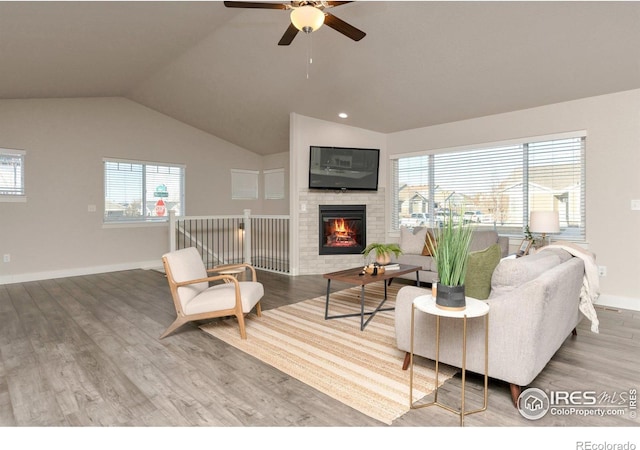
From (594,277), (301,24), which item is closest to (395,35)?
(301,24)

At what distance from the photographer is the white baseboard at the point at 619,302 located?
422cm

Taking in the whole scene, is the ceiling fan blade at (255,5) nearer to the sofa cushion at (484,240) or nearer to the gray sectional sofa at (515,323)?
the gray sectional sofa at (515,323)

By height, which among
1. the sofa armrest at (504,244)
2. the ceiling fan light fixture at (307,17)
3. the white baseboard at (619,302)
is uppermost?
the ceiling fan light fixture at (307,17)

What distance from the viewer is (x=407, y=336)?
8.33ft

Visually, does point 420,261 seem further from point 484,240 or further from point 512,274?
point 512,274

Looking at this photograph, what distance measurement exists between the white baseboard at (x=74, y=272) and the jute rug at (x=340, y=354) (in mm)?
4109

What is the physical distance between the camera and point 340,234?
651 cm

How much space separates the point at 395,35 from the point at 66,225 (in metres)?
6.09

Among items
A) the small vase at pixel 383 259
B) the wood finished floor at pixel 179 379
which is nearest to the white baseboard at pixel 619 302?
the wood finished floor at pixel 179 379

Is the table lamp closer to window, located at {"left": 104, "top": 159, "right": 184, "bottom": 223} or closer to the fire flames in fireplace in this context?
the fire flames in fireplace

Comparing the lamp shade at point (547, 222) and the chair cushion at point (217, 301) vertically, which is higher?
the lamp shade at point (547, 222)

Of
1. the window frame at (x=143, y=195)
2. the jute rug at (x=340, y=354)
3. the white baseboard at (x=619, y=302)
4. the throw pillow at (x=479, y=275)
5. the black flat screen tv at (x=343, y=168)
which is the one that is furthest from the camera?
the window frame at (x=143, y=195)

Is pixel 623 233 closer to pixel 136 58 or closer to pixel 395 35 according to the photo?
pixel 395 35

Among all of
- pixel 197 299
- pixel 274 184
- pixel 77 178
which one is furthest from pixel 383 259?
pixel 77 178
